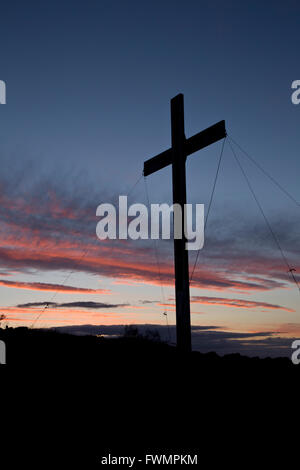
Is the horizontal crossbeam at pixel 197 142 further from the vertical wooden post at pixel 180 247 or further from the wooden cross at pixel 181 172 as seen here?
the vertical wooden post at pixel 180 247

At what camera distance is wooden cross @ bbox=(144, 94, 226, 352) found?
9.20 meters

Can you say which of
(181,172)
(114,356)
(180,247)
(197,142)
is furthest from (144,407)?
(197,142)

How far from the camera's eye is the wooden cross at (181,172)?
9195 millimetres

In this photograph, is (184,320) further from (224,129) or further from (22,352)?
(224,129)

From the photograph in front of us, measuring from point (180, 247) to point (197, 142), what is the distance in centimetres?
235

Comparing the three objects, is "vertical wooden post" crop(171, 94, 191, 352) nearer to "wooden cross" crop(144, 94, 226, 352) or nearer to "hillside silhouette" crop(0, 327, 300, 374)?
"wooden cross" crop(144, 94, 226, 352)

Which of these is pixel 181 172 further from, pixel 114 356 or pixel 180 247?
pixel 114 356

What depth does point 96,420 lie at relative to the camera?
17.4ft

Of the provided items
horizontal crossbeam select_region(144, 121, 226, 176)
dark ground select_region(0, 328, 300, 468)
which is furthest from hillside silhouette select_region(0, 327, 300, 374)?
horizontal crossbeam select_region(144, 121, 226, 176)

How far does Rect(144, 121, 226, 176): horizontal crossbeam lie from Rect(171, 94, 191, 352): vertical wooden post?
19cm

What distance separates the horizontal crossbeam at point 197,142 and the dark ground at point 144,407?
4.49m
